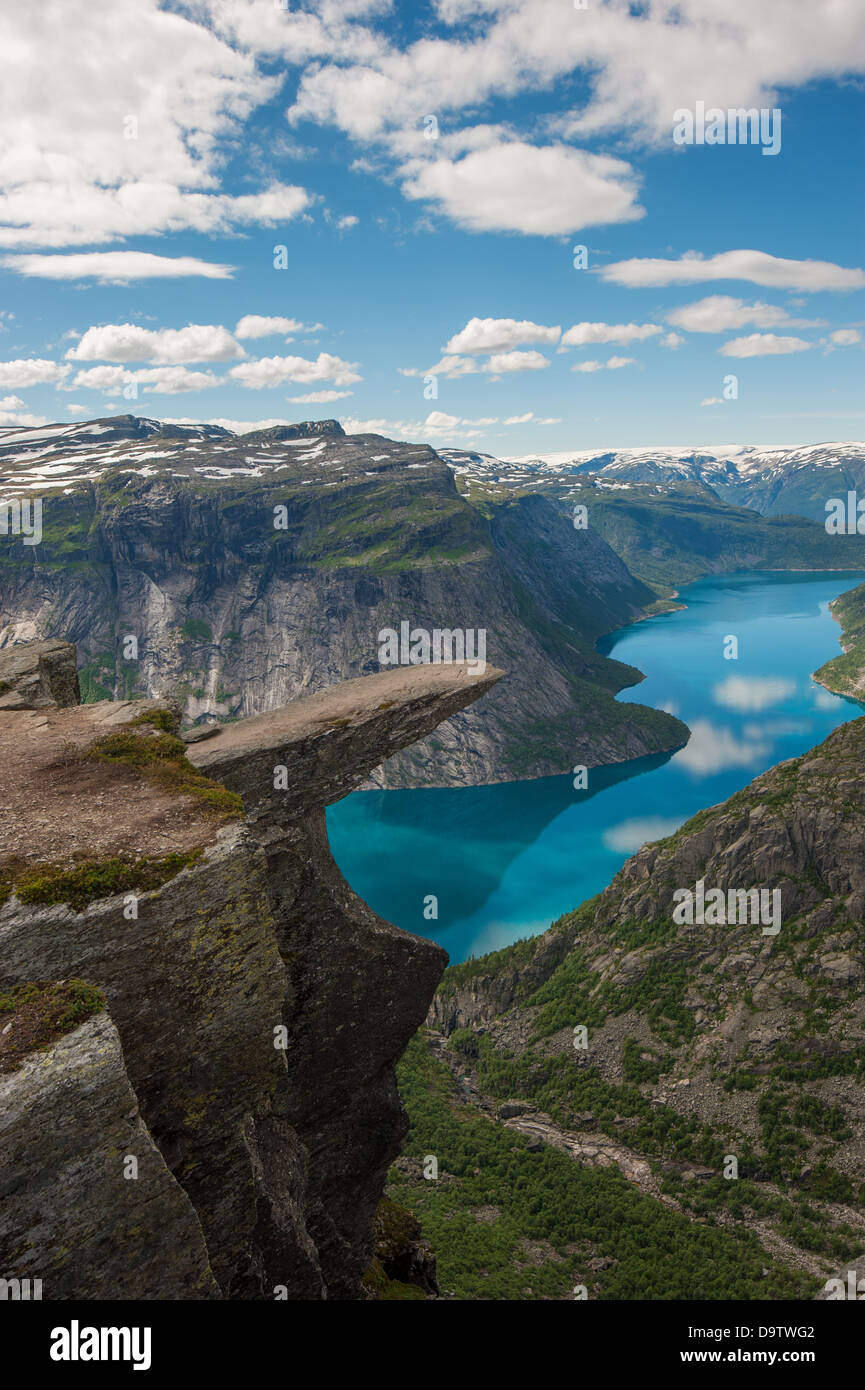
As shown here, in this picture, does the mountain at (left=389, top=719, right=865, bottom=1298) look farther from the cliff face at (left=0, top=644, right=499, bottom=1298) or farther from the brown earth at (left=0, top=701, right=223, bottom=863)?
the brown earth at (left=0, top=701, right=223, bottom=863)

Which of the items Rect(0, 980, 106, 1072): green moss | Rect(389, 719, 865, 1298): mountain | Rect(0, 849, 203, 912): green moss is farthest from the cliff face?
Rect(389, 719, 865, 1298): mountain

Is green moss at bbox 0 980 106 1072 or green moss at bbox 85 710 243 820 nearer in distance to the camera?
green moss at bbox 0 980 106 1072

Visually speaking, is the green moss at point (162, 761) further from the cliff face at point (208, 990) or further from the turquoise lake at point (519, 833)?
the turquoise lake at point (519, 833)

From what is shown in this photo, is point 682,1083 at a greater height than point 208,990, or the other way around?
point 208,990

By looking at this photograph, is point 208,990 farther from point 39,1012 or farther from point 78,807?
point 78,807

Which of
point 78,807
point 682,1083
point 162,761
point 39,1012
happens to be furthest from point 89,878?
point 682,1083

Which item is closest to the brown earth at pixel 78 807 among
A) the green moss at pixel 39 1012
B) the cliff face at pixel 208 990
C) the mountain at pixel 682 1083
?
the cliff face at pixel 208 990
